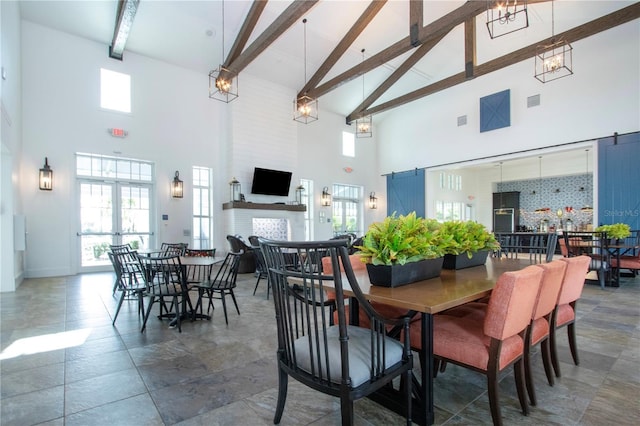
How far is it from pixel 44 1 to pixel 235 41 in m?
3.57

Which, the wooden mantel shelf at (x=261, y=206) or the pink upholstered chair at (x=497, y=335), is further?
the wooden mantel shelf at (x=261, y=206)

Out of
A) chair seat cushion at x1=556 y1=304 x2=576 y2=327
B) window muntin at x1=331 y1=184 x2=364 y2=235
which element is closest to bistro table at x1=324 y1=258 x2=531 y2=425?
chair seat cushion at x1=556 y1=304 x2=576 y2=327

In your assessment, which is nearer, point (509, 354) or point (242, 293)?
point (509, 354)

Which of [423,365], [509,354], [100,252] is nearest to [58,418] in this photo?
[423,365]

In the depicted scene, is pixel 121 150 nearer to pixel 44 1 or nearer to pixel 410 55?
pixel 44 1

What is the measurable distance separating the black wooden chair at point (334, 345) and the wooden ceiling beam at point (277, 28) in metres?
5.88

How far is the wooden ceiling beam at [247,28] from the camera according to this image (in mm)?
6466

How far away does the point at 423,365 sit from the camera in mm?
1613

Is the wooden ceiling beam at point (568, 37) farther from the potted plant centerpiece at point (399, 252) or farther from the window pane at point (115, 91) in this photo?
the window pane at point (115, 91)

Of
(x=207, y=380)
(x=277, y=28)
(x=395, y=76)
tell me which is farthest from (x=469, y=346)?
(x=395, y=76)

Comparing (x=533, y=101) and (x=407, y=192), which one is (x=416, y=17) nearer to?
(x=533, y=101)

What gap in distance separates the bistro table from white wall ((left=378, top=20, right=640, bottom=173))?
8118 mm

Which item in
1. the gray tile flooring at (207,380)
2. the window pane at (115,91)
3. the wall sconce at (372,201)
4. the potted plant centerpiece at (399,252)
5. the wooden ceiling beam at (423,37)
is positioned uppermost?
the wooden ceiling beam at (423,37)

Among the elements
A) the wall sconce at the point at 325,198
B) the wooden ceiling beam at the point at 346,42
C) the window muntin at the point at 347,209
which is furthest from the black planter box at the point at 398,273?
the window muntin at the point at 347,209
